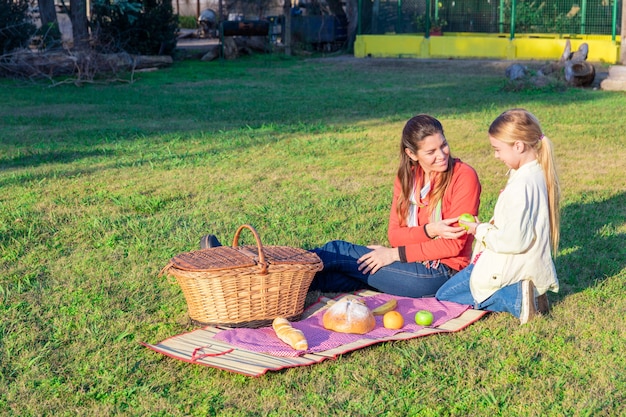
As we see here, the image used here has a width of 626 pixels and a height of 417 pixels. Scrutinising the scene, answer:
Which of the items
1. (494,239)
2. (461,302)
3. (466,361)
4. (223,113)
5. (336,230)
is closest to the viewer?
(466,361)

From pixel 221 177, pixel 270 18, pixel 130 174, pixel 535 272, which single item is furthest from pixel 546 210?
pixel 270 18

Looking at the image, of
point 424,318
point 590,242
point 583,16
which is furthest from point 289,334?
point 583,16

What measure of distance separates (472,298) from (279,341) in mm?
→ 1182

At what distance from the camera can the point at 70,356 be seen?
4.20 metres

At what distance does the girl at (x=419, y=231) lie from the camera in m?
4.75

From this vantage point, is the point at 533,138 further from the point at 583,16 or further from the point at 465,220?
the point at 583,16

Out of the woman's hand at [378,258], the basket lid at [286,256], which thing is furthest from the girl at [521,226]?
the basket lid at [286,256]

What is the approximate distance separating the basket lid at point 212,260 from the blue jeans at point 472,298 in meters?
1.21

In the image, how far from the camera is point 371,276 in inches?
199

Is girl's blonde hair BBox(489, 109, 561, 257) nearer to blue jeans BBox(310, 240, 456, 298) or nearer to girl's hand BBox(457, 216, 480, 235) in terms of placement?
girl's hand BBox(457, 216, 480, 235)

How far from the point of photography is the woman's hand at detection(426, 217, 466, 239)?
4.67 metres

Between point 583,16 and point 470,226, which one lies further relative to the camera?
point 583,16

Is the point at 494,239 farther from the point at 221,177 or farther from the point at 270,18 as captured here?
the point at 270,18

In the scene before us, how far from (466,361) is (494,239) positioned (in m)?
0.70
